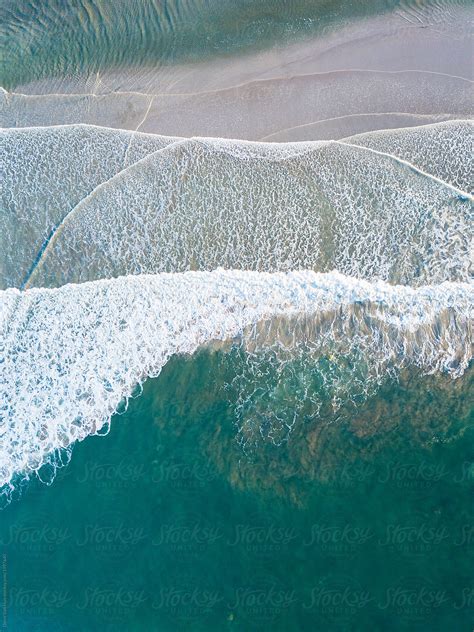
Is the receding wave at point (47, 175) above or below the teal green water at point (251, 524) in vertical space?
above

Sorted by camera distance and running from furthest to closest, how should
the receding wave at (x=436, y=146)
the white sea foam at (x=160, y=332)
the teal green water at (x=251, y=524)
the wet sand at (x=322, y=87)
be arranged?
the wet sand at (x=322, y=87) < the receding wave at (x=436, y=146) < the white sea foam at (x=160, y=332) < the teal green water at (x=251, y=524)

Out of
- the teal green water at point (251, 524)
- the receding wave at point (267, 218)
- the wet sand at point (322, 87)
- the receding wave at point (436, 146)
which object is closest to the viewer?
the teal green water at point (251, 524)

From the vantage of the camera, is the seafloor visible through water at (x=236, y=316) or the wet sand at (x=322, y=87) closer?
the seafloor visible through water at (x=236, y=316)

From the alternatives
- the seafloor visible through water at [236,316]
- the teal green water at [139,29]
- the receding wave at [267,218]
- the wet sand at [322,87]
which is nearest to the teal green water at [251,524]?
the seafloor visible through water at [236,316]

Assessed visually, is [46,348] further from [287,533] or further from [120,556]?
[287,533]

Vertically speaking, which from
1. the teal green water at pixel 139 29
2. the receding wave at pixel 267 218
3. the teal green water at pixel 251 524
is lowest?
the teal green water at pixel 251 524

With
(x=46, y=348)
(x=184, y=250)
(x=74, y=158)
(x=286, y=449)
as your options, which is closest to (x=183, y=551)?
(x=286, y=449)

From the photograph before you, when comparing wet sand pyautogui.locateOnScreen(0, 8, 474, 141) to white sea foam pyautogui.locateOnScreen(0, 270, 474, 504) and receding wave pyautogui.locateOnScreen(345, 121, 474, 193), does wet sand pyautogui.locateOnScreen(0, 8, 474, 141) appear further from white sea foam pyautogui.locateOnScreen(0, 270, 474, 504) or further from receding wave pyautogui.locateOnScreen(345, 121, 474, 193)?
white sea foam pyautogui.locateOnScreen(0, 270, 474, 504)

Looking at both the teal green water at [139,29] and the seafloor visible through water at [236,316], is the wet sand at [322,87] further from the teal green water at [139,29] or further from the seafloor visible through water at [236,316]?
the teal green water at [139,29]

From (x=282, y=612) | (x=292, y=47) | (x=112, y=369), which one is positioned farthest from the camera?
(x=292, y=47)
